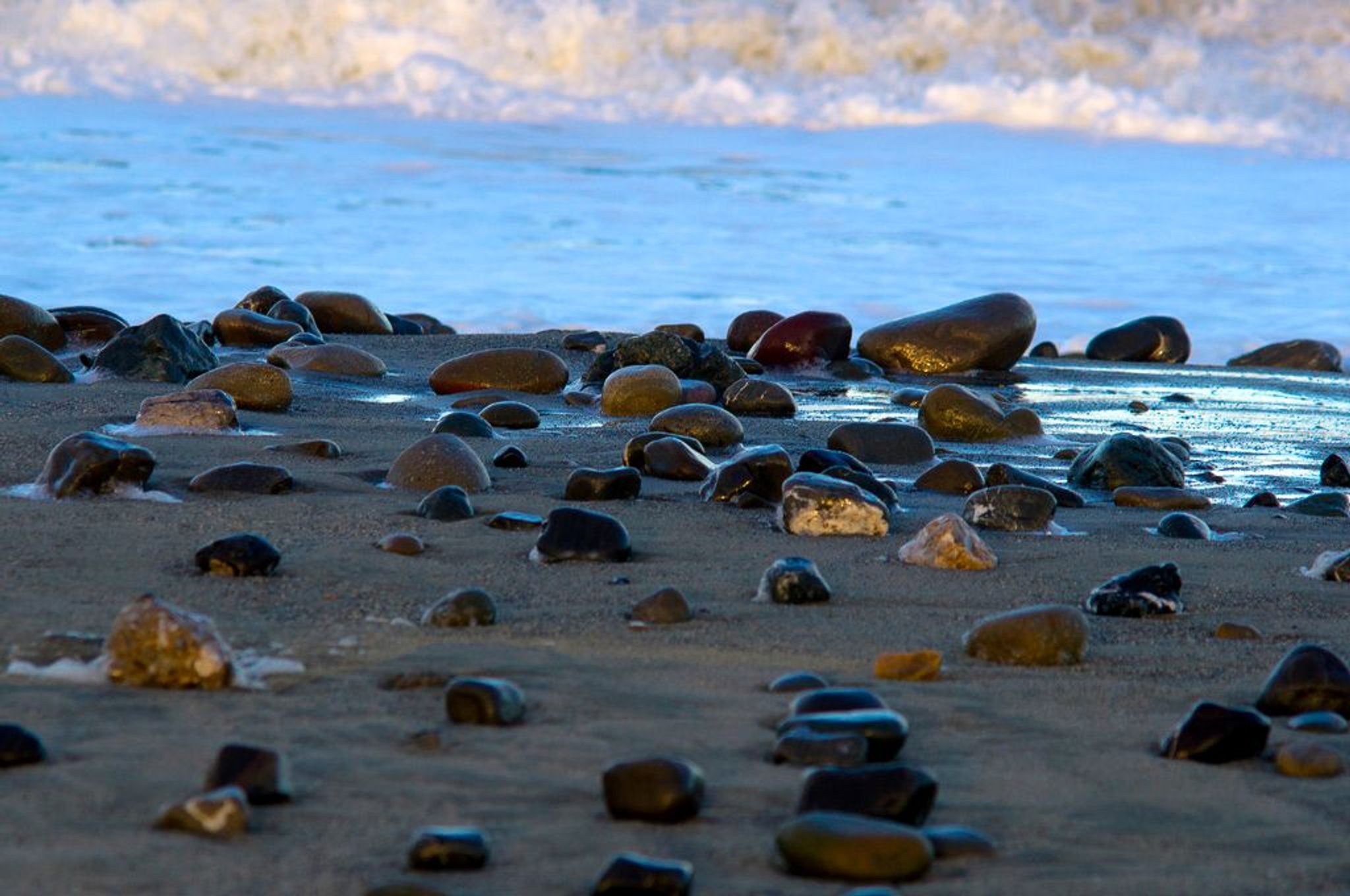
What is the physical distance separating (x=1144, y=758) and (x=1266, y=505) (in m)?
2.03

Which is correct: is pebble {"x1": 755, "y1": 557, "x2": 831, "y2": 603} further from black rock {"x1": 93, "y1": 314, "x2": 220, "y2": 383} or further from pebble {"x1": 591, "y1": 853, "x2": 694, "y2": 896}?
black rock {"x1": 93, "y1": 314, "x2": 220, "y2": 383}

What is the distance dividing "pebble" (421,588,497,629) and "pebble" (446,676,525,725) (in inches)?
14.7

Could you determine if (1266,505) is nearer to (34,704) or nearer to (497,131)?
(34,704)

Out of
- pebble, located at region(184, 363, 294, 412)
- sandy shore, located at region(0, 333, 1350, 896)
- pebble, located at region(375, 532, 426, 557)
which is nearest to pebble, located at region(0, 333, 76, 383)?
pebble, located at region(184, 363, 294, 412)

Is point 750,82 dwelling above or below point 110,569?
above

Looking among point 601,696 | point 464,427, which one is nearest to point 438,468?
point 464,427

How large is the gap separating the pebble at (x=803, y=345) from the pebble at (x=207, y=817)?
4.34 metres

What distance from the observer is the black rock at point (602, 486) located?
3.28 metres

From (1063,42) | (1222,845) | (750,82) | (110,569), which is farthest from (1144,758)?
(1063,42)

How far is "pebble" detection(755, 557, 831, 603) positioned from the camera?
248 cm

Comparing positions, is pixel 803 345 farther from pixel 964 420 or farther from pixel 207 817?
pixel 207 817

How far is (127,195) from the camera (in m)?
10.3

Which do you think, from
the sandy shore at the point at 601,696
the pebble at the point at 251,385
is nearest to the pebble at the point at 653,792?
the sandy shore at the point at 601,696

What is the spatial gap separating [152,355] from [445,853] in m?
3.49
